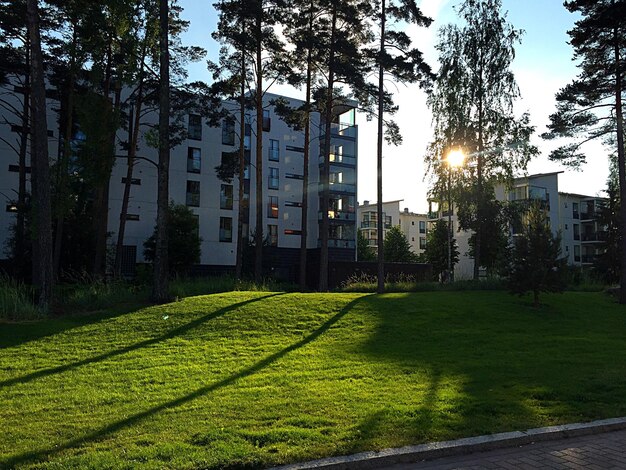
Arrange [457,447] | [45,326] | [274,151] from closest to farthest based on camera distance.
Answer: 1. [457,447]
2. [45,326]
3. [274,151]

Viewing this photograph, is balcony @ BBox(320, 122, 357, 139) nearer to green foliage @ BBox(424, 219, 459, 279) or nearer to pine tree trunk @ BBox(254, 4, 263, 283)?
green foliage @ BBox(424, 219, 459, 279)

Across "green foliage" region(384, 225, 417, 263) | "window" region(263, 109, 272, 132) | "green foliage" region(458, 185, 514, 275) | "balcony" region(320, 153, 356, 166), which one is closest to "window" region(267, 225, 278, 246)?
"balcony" region(320, 153, 356, 166)

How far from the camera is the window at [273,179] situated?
159ft

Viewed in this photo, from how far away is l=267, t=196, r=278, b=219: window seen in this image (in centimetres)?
4809

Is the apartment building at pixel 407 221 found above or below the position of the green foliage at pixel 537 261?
above

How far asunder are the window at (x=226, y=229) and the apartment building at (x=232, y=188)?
0.29 feet

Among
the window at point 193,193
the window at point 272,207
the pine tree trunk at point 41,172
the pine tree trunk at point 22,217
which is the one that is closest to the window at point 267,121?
the window at point 272,207

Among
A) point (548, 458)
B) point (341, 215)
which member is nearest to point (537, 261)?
point (548, 458)

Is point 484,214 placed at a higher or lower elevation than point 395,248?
higher

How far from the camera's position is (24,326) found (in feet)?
42.0

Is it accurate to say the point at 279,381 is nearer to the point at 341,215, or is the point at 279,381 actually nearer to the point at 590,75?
the point at 590,75

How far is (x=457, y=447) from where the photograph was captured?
523 cm

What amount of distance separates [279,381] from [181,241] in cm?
2719

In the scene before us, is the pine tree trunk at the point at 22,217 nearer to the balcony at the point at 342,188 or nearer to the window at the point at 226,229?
the window at the point at 226,229
